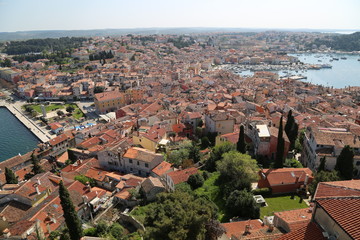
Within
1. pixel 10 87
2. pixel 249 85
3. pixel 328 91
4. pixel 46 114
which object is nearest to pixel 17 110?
pixel 46 114

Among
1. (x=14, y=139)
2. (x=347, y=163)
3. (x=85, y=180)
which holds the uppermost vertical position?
(x=347, y=163)

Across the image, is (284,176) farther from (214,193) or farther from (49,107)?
(49,107)

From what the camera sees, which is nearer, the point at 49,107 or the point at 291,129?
the point at 291,129

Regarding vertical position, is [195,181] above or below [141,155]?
below

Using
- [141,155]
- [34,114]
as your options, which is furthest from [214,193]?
[34,114]

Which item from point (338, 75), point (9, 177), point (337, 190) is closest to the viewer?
point (337, 190)

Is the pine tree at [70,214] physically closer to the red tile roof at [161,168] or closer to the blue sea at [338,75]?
the red tile roof at [161,168]

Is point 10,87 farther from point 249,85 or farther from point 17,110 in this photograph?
point 249,85
